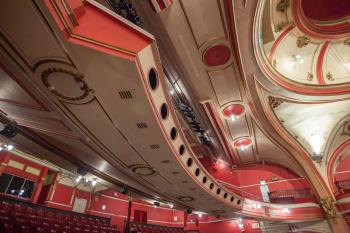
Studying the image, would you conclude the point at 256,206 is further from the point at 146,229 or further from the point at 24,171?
the point at 24,171

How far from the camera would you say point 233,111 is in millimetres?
5602

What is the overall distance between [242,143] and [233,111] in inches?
79.6

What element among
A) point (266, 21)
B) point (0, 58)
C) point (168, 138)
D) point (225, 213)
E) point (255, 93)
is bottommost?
point (225, 213)

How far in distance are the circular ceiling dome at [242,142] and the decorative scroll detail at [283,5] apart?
403 cm

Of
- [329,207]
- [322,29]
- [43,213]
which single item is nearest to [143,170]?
[43,213]

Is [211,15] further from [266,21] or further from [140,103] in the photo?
[140,103]

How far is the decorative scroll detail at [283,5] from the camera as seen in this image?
452 centimetres

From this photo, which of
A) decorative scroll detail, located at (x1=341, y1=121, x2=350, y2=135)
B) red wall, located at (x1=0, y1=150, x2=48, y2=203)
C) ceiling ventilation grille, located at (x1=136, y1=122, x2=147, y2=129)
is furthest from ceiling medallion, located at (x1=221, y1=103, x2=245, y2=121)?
red wall, located at (x1=0, y1=150, x2=48, y2=203)

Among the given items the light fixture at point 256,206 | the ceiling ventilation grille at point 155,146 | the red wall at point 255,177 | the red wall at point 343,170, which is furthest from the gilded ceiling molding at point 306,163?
the ceiling ventilation grille at point 155,146

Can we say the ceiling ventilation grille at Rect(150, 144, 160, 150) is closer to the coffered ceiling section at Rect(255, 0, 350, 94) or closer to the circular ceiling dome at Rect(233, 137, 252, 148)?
the coffered ceiling section at Rect(255, 0, 350, 94)

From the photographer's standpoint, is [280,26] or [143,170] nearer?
[143,170]

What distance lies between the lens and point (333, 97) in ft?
18.3

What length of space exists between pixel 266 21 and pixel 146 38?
4.00 m

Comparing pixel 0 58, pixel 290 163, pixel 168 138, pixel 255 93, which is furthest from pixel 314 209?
pixel 0 58
